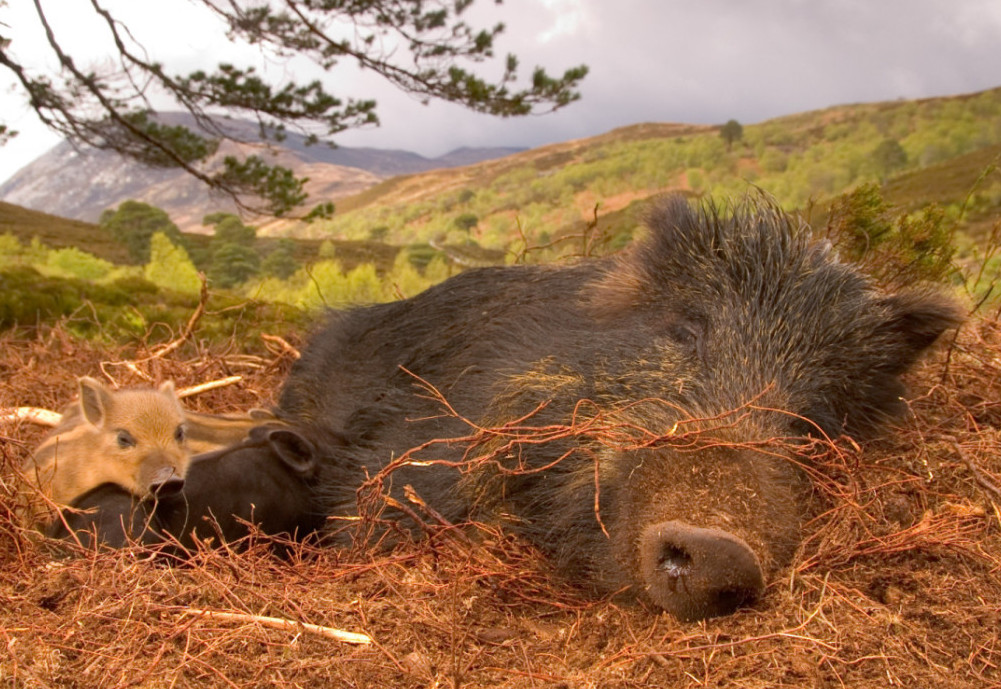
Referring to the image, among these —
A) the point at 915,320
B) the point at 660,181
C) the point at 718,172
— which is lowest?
the point at 915,320

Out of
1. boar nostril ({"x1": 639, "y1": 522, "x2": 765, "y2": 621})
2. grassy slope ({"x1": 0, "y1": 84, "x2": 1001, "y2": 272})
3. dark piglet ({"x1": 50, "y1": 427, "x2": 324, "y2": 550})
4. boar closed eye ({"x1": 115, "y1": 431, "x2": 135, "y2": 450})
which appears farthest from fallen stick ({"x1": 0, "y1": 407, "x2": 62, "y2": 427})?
grassy slope ({"x1": 0, "y1": 84, "x2": 1001, "y2": 272})

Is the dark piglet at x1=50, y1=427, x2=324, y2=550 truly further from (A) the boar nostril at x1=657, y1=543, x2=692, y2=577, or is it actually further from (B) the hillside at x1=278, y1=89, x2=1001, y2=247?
(B) the hillside at x1=278, y1=89, x2=1001, y2=247

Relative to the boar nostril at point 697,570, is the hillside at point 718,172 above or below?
above

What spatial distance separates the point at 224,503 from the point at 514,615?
5.07 feet

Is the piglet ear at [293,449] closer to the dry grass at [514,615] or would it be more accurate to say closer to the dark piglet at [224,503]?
the dark piglet at [224,503]

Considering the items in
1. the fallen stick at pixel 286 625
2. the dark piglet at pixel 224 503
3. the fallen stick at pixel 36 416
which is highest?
the fallen stick at pixel 36 416

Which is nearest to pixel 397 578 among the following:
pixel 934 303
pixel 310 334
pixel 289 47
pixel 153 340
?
pixel 934 303

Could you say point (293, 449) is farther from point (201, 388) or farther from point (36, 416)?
point (36, 416)

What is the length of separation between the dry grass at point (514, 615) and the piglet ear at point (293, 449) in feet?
2.28

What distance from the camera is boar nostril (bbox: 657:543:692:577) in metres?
1.83

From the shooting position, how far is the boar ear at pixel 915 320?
2744 mm

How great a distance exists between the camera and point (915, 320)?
2.79 m

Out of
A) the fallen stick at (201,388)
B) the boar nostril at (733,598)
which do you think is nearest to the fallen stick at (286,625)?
the boar nostril at (733,598)

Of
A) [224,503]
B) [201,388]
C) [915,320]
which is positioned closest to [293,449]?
[224,503]
